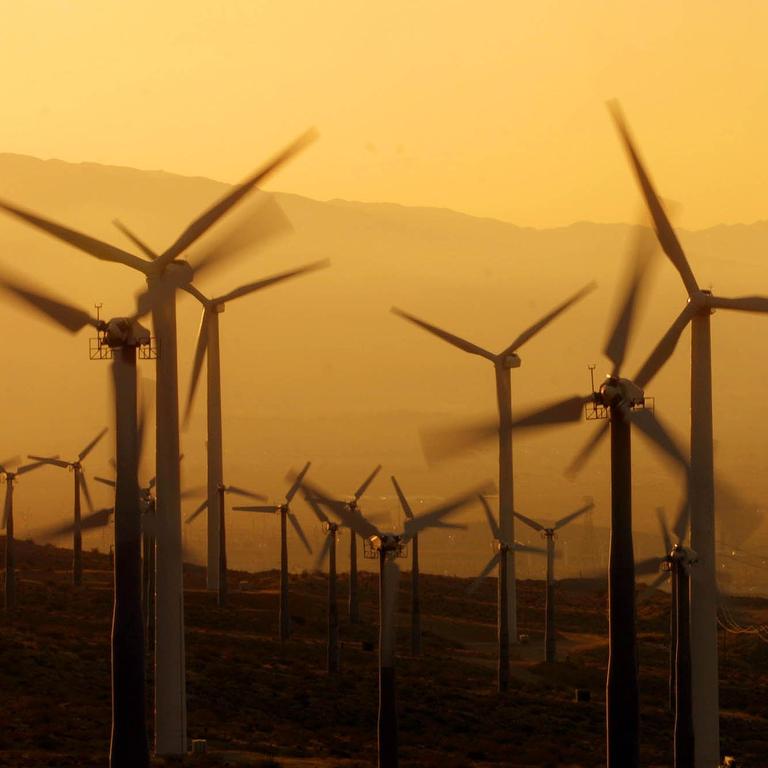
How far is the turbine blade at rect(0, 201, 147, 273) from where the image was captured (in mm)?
54750

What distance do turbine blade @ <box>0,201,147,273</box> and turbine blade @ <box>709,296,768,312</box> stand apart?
71.3ft

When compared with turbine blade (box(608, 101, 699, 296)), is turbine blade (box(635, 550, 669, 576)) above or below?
below

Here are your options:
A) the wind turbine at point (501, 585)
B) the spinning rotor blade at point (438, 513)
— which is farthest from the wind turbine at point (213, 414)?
the spinning rotor blade at point (438, 513)

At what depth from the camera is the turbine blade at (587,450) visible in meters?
52.8

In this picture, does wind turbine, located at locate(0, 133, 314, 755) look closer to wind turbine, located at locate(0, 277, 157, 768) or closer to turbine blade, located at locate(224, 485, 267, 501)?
wind turbine, located at locate(0, 277, 157, 768)

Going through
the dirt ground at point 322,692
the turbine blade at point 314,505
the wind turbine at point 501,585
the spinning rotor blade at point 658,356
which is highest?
the spinning rotor blade at point 658,356

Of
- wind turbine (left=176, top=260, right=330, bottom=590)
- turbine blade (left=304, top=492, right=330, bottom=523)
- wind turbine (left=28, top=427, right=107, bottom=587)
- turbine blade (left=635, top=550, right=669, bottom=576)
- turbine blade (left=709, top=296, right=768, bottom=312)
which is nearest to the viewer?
turbine blade (left=709, top=296, right=768, bottom=312)

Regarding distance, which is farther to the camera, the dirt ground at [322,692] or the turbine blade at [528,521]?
the turbine blade at [528,521]

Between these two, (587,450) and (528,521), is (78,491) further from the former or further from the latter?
(587,450)

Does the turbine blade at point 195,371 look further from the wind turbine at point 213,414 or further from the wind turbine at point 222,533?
the wind turbine at point 222,533

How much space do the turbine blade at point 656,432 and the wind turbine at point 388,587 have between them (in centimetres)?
815

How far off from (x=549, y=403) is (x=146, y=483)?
73.8 m

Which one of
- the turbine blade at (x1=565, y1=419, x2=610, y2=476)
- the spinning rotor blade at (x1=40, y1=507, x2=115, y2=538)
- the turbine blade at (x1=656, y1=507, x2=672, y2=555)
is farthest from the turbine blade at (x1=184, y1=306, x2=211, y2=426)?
the turbine blade at (x1=565, y1=419, x2=610, y2=476)

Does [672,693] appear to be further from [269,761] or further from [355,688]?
[269,761]
